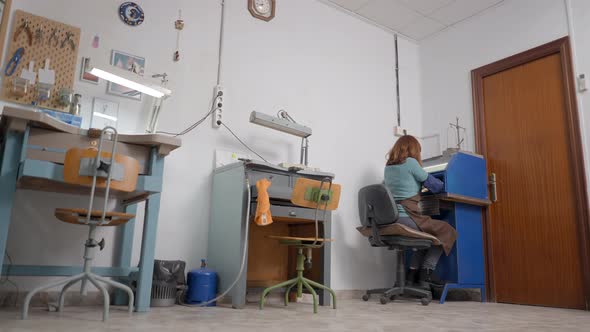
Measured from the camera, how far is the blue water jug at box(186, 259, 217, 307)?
2.66 meters

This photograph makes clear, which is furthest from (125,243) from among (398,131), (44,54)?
(398,131)

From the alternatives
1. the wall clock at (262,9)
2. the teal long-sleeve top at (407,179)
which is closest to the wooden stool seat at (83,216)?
the teal long-sleeve top at (407,179)

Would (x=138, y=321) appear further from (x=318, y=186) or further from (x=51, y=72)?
(x=51, y=72)

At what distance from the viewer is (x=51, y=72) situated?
267cm

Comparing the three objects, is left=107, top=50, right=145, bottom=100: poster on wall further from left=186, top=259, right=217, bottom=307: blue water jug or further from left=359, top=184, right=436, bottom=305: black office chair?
left=359, top=184, right=436, bottom=305: black office chair

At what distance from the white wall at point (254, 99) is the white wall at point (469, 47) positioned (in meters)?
0.18

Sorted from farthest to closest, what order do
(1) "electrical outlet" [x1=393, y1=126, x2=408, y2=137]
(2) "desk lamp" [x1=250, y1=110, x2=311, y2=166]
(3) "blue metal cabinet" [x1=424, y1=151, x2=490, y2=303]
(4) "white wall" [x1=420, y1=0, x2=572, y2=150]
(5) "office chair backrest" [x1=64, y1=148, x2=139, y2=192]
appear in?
1. (1) "electrical outlet" [x1=393, y1=126, x2=408, y2=137]
2. (4) "white wall" [x1=420, y1=0, x2=572, y2=150]
3. (3) "blue metal cabinet" [x1=424, y1=151, x2=490, y2=303]
4. (2) "desk lamp" [x1=250, y1=110, x2=311, y2=166]
5. (5) "office chair backrest" [x1=64, y1=148, x2=139, y2=192]

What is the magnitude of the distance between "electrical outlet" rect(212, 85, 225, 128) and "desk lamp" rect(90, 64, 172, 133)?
0.38m

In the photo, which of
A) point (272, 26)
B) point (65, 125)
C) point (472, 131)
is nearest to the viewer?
point (65, 125)

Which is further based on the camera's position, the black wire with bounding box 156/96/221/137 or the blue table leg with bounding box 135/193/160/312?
the black wire with bounding box 156/96/221/137

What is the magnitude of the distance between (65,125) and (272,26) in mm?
2036

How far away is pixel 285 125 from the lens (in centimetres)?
326

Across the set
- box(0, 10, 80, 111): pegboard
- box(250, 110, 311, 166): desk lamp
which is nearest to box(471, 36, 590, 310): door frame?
box(250, 110, 311, 166): desk lamp

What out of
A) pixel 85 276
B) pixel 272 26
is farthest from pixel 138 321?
pixel 272 26
